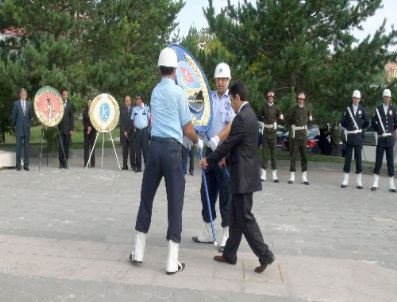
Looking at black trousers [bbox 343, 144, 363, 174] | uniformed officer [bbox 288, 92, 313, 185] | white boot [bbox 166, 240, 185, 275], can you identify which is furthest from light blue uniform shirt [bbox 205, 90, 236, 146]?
black trousers [bbox 343, 144, 363, 174]

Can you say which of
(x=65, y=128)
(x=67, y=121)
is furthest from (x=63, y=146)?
(x=67, y=121)

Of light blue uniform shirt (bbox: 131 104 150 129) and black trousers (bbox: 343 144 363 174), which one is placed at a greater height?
light blue uniform shirt (bbox: 131 104 150 129)

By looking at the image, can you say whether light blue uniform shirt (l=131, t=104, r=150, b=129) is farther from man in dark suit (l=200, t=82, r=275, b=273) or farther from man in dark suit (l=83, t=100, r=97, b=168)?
man in dark suit (l=200, t=82, r=275, b=273)

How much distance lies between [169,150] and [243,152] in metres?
0.74

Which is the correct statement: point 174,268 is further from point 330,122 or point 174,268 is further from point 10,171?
point 330,122

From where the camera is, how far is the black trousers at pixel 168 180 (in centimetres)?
519

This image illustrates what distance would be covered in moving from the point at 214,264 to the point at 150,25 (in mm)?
15263

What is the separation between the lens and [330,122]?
15.2 m

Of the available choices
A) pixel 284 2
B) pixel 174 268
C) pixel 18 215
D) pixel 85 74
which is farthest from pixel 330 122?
pixel 174 268

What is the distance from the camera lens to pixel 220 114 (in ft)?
20.4

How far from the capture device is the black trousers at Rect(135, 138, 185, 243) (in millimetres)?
5188

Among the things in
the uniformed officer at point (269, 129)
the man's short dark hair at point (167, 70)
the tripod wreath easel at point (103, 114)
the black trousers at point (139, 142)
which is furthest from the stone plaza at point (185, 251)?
the tripod wreath easel at point (103, 114)

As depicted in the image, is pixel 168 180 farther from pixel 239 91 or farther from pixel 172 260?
pixel 239 91

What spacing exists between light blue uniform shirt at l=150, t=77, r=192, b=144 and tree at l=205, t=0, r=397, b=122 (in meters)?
9.14
